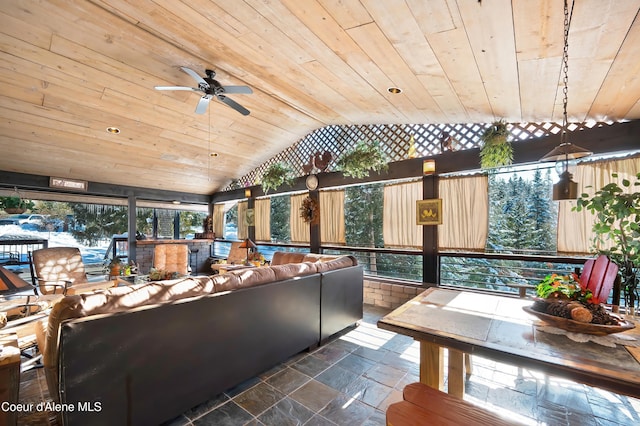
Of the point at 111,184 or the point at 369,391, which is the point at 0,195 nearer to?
the point at 111,184

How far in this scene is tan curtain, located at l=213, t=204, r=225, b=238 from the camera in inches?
307

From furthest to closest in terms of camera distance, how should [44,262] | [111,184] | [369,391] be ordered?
1. [111,184]
2. [44,262]
3. [369,391]

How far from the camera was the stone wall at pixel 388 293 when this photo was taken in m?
4.22

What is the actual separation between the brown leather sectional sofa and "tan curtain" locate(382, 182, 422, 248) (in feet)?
6.86

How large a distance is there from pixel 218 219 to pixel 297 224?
10.2 feet

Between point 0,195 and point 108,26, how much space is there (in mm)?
4563

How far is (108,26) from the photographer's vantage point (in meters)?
2.58

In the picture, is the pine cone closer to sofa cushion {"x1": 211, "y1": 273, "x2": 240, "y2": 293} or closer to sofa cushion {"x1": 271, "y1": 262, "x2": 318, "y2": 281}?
sofa cushion {"x1": 271, "y1": 262, "x2": 318, "y2": 281}

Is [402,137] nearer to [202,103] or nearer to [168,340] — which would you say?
[202,103]

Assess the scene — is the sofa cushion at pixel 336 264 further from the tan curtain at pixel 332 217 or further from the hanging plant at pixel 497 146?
the hanging plant at pixel 497 146

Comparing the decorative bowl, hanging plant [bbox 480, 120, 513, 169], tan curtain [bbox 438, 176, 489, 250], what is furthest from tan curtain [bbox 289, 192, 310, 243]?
the decorative bowl

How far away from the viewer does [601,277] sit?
7.12ft

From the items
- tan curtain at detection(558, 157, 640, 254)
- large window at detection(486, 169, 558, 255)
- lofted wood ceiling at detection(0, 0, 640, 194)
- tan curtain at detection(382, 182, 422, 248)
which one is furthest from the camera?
tan curtain at detection(382, 182, 422, 248)

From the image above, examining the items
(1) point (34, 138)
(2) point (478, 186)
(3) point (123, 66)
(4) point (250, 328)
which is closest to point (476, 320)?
(4) point (250, 328)
